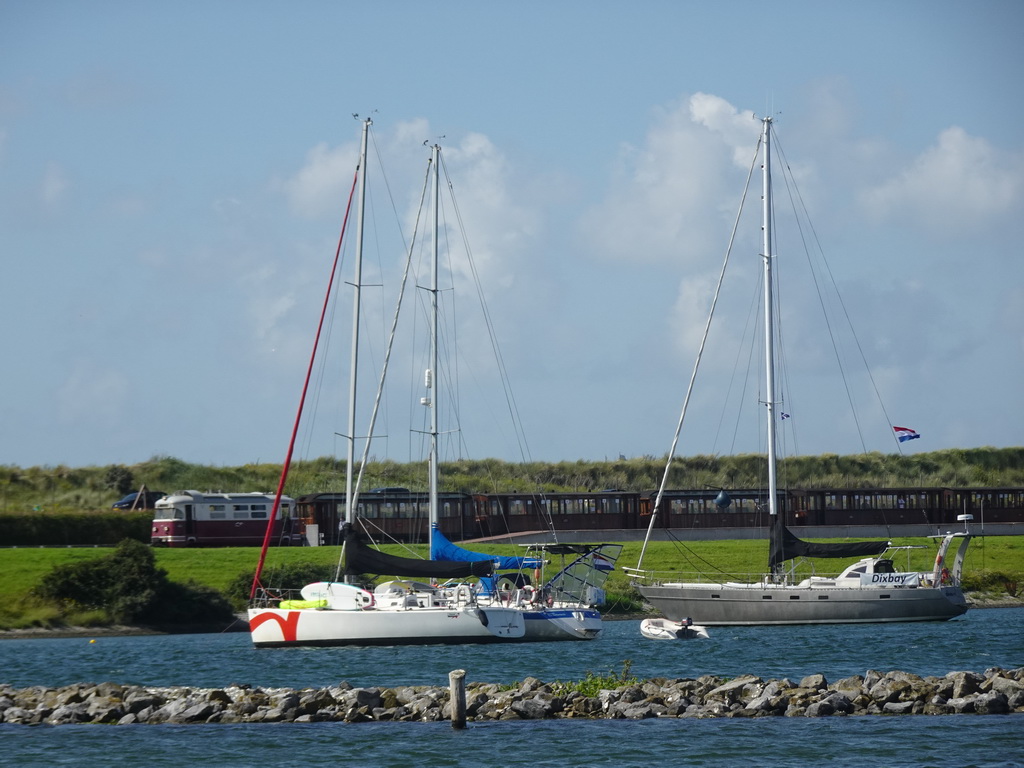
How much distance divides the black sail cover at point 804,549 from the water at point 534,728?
26.8ft

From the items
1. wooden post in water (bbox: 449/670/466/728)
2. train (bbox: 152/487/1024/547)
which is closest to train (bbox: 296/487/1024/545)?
train (bbox: 152/487/1024/547)

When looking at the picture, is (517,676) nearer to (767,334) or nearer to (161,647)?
(161,647)

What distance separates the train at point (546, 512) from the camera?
6425 centimetres

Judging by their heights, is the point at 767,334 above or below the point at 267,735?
above

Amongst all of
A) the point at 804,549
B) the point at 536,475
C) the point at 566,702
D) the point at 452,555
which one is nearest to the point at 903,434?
the point at 804,549

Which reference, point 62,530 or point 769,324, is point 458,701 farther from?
point 62,530

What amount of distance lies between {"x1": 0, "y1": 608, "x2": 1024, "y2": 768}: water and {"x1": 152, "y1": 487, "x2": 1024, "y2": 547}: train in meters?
27.2

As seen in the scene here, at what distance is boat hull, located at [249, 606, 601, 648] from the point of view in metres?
37.5

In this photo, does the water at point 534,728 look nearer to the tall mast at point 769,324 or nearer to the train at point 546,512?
the tall mast at point 769,324

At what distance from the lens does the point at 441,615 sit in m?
37.6

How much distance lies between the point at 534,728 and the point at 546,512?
47828 mm

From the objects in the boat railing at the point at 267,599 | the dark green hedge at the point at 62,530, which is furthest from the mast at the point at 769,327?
the dark green hedge at the point at 62,530

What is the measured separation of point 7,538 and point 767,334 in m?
35.5

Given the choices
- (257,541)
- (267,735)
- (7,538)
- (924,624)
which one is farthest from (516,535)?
(267,735)
